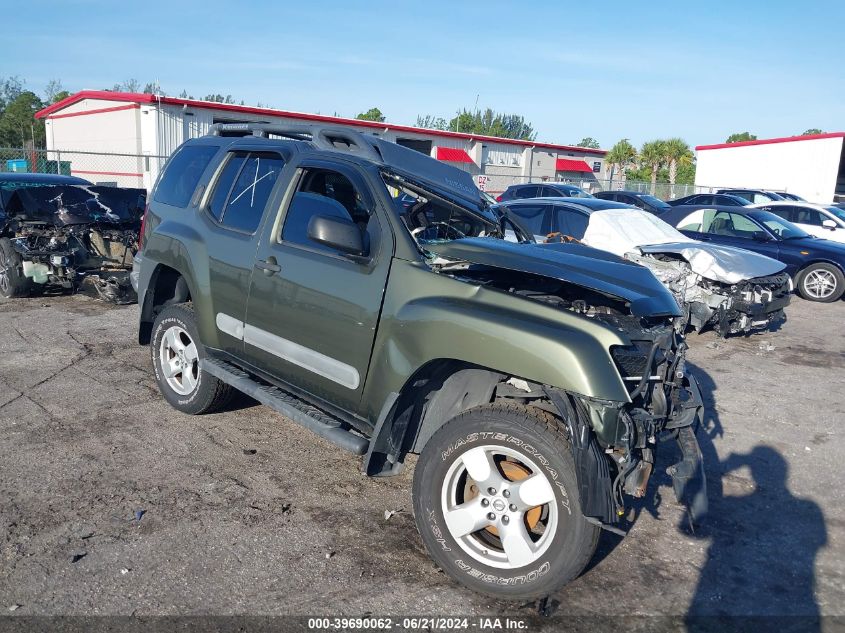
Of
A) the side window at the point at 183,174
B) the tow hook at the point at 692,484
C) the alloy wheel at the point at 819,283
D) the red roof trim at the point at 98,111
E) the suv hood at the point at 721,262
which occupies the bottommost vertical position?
the alloy wheel at the point at 819,283

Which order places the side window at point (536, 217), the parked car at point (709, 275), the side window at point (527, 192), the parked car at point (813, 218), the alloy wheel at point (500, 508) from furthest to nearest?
the side window at point (527, 192) < the parked car at point (813, 218) < the side window at point (536, 217) < the parked car at point (709, 275) < the alloy wheel at point (500, 508)

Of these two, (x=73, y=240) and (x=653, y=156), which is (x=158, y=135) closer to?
(x=73, y=240)

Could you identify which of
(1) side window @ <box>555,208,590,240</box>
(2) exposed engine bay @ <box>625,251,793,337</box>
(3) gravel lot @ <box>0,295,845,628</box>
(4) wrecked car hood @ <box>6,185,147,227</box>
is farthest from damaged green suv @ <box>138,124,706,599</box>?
(1) side window @ <box>555,208,590,240</box>

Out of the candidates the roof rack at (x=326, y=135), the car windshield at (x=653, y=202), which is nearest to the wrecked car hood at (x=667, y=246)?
the roof rack at (x=326, y=135)

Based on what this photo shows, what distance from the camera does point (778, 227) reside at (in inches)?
532

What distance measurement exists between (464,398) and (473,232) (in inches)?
60.2

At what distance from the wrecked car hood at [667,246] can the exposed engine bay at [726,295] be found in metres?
0.11

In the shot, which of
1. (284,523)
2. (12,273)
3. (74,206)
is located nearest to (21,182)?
(74,206)

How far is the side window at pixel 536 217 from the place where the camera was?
36.8 feet

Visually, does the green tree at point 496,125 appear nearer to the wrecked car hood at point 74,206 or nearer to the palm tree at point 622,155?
the palm tree at point 622,155

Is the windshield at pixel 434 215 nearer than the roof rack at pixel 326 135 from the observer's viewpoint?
Yes

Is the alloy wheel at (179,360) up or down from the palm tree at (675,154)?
down

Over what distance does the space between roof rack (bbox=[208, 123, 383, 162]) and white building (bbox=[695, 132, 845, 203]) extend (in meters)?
38.4

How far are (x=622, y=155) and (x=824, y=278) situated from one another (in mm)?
36933
